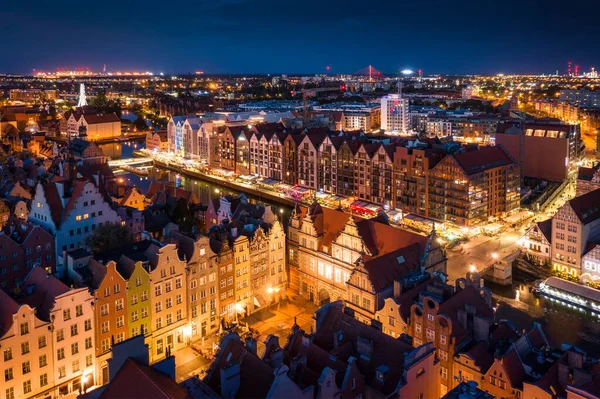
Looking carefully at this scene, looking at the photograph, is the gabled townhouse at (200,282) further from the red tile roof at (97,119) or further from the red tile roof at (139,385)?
the red tile roof at (97,119)

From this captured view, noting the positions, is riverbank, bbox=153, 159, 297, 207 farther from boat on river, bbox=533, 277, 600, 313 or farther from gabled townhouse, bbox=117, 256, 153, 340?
gabled townhouse, bbox=117, 256, 153, 340

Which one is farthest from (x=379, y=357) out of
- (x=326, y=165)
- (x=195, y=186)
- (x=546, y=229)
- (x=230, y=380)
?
(x=195, y=186)

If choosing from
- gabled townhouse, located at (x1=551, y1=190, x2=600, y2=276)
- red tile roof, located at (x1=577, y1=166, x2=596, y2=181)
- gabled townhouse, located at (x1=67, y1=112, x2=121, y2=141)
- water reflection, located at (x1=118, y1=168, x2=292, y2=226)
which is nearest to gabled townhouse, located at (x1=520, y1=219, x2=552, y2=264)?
gabled townhouse, located at (x1=551, y1=190, x2=600, y2=276)

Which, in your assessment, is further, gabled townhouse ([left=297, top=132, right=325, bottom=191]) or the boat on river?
gabled townhouse ([left=297, top=132, right=325, bottom=191])

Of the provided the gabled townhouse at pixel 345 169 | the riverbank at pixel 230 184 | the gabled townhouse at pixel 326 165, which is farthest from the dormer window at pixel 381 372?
the gabled townhouse at pixel 326 165

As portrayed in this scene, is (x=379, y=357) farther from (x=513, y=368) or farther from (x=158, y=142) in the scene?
(x=158, y=142)

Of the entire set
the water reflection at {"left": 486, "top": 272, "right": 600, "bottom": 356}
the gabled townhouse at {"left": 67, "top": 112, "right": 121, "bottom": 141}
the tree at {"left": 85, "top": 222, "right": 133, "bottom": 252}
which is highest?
the gabled townhouse at {"left": 67, "top": 112, "right": 121, "bottom": 141}

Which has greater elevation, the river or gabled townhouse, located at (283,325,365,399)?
gabled townhouse, located at (283,325,365,399)
